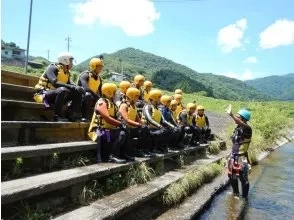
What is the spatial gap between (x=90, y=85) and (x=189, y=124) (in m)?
5.37

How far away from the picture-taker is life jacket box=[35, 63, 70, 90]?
7.88 m

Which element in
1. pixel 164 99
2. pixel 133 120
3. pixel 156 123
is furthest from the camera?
pixel 164 99

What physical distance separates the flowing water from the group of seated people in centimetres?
198

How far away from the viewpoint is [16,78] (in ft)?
29.4

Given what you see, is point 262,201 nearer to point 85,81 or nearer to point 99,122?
point 99,122

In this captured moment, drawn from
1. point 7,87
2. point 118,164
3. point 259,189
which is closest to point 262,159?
point 259,189

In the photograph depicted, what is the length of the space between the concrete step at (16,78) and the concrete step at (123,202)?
389 cm

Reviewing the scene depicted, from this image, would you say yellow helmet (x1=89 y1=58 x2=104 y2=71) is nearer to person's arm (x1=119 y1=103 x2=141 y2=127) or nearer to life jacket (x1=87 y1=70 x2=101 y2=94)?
life jacket (x1=87 y1=70 x2=101 y2=94)

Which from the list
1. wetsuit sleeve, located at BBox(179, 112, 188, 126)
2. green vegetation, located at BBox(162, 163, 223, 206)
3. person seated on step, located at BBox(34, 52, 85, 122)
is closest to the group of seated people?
person seated on step, located at BBox(34, 52, 85, 122)

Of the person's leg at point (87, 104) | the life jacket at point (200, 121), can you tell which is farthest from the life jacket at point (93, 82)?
the life jacket at point (200, 121)

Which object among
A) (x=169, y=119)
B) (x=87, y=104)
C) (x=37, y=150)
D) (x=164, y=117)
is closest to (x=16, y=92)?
(x=87, y=104)

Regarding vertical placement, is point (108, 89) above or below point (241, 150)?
above

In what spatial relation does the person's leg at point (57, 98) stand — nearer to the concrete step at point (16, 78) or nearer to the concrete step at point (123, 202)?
the concrete step at point (16, 78)

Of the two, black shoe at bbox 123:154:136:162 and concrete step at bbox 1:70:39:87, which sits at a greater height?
concrete step at bbox 1:70:39:87
